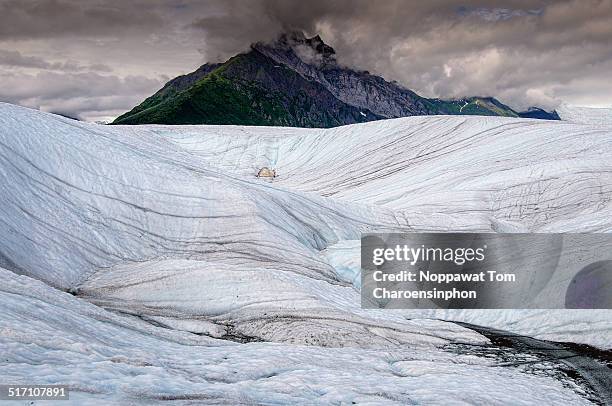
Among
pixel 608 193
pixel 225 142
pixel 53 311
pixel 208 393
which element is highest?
pixel 225 142

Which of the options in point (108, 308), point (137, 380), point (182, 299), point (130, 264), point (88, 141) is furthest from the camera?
point (88, 141)

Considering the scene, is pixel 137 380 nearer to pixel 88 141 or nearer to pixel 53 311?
pixel 53 311

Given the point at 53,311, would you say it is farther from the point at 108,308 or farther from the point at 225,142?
the point at 225,142

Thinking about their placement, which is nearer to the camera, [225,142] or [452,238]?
[452,238]

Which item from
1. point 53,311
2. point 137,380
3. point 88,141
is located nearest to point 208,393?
point 137,380

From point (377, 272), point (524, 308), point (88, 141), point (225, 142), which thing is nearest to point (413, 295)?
point (377, 272)

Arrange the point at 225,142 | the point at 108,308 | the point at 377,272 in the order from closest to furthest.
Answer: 1. the point at 108,308
2. the point at 377,272
3. the point at 225,142

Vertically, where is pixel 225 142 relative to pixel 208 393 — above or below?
above
